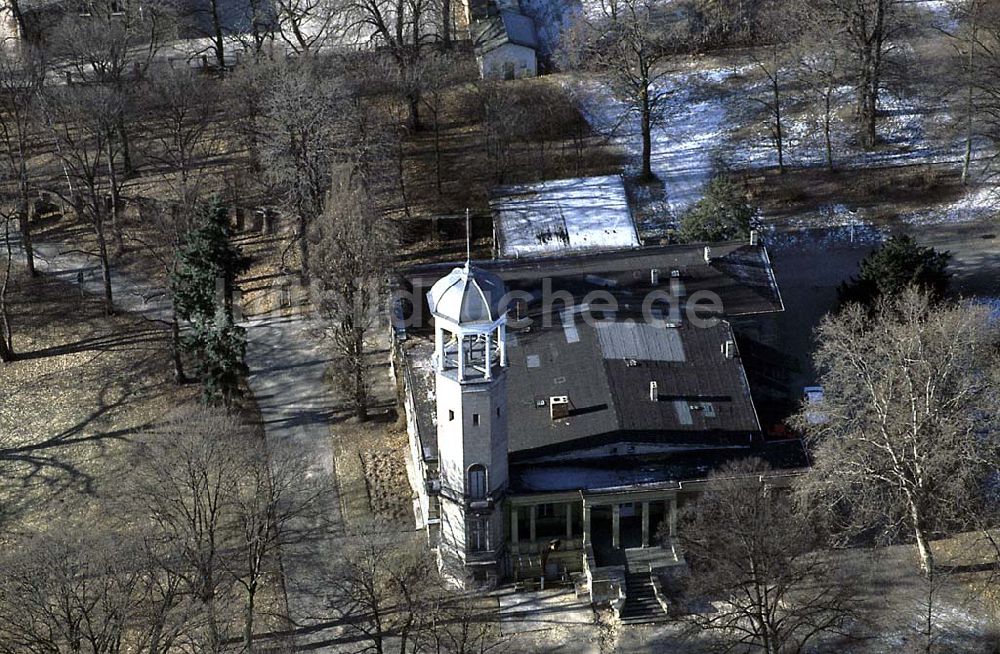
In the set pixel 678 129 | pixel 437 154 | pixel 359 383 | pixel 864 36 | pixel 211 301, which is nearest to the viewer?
pixel 359 383

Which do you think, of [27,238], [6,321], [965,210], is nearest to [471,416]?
[6,321]

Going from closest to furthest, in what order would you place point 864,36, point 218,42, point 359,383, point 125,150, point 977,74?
point 359,383 → point 864,36 → point 977,74 → point 125,150 → point 218,42

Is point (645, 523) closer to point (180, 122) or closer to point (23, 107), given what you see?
point (180, 122)

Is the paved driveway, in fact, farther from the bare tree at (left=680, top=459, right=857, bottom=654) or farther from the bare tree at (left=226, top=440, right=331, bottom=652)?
the bare tree at (left=680, top=459, right=857, bottom=654)

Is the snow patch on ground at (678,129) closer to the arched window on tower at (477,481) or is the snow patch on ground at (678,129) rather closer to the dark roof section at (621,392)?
the dark roof section at (621,392)

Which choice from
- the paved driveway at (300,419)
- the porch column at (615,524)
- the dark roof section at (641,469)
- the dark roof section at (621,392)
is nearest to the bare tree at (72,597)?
the paved driveway at (300,419)

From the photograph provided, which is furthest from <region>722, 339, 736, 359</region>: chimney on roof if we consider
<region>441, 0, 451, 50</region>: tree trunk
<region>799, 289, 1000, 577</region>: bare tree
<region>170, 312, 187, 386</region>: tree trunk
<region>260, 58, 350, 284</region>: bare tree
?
<region>441, 0, 451, 50</region>: tree trunk

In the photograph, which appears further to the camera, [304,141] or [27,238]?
[27,238]
